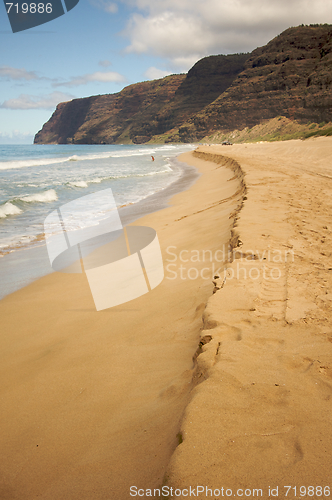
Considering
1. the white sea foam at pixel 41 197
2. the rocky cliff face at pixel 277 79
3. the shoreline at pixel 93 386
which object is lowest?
the shoreline at pixel 93 386

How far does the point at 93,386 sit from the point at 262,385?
3.71 ft

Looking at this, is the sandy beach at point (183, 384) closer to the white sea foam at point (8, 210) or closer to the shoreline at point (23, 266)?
the shoreline at point (23, 266)

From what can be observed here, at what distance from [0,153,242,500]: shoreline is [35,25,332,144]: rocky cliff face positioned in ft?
144

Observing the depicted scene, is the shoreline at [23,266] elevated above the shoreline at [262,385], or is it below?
below

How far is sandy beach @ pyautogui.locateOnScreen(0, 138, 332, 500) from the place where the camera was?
1.19m

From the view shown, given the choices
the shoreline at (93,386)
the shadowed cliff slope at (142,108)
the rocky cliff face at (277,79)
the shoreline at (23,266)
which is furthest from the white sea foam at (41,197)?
the shadowed cliff slope at (142,108)

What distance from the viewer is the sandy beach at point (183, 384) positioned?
3.89ft

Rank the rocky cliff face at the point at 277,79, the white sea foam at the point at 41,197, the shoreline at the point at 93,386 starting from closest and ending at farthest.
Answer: the shoreline at the point at 93,386 < the white sea foam at the point at 41,197 < the rocky cliff face at the point at 277,79

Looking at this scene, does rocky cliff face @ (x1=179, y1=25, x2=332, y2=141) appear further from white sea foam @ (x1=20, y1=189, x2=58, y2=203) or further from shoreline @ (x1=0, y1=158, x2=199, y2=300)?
shoreline @ (x1=0, y1=158, x2=199, y2=300)

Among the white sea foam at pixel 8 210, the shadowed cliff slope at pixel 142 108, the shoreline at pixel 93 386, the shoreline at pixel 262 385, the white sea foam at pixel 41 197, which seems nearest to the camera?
the shoreline at pixel 262 385

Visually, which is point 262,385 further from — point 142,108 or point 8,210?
point 142,108

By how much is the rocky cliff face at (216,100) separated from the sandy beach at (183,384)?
43384mm

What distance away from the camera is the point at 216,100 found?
87.4m

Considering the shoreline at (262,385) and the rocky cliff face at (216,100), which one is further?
the rocky cliff face at (216,100)
